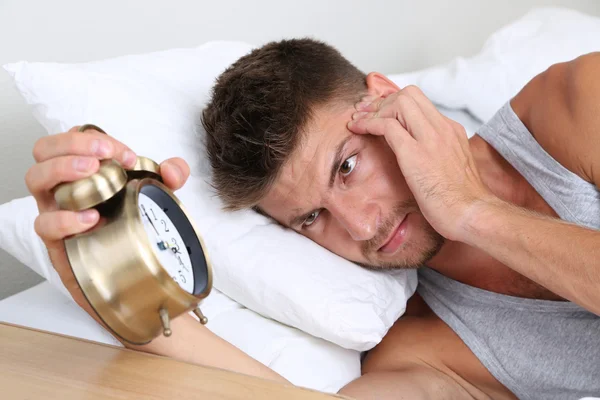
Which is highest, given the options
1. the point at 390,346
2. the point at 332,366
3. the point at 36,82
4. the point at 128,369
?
the point at 36,82

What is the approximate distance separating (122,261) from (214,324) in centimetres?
50

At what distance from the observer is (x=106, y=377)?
0.65 meters

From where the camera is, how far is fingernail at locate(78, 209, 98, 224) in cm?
60

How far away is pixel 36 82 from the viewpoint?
41.8 inches

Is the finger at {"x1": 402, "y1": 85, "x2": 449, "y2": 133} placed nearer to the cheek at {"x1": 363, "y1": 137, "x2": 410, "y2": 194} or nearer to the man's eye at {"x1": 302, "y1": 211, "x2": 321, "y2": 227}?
the cheek at {"x1": 363, "y1": 137, "x2": 410, "y2": 194}

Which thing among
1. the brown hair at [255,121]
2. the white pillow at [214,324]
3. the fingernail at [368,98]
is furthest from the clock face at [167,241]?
the fingernail at [368,98]

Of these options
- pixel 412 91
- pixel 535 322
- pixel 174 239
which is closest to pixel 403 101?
pixel 412 91

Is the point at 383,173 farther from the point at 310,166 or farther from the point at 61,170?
the point at 61,170

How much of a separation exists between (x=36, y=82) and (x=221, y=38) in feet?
2.13

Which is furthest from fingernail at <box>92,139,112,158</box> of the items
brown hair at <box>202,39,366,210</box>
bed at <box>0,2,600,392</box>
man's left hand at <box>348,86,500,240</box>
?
man's left hand at <box>348,86,500,240</box>

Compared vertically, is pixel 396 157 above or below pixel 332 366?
above

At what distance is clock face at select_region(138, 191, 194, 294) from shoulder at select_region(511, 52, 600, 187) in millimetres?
759

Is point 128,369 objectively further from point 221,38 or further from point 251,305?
point 221,38

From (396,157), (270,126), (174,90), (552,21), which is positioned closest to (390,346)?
(396,157)
